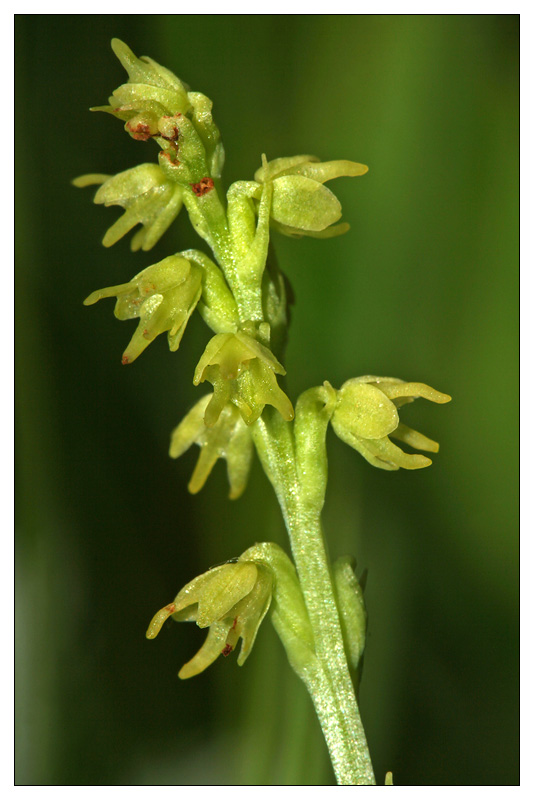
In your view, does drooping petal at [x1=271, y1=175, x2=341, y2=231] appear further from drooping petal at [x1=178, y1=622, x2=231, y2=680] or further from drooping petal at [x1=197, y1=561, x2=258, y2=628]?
drooping petal at [x1=178, y1=622, x2=231, y2=680]

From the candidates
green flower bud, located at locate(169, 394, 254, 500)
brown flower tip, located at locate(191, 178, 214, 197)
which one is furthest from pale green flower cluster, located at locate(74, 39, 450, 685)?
green flower bud, located at locate(169, 394, 254, 500)

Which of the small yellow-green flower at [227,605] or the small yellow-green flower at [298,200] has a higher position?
the small yellow-green flower at [298,200]

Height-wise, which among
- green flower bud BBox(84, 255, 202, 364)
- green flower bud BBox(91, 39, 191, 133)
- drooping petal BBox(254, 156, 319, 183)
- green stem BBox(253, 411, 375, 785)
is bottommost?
green stem BBox(253, 411, 375, 785)

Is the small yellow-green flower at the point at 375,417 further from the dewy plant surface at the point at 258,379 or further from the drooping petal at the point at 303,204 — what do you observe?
the drooping petal at the point at 303,204

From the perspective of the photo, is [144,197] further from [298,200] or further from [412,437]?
[412,437]

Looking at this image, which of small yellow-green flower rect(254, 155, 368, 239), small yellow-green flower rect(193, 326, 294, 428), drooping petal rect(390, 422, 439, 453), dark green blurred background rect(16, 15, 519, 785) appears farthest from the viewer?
dark green blurred background rect(16, 15, 519, 785)

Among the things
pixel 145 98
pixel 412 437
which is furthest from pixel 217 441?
pixel 145 98

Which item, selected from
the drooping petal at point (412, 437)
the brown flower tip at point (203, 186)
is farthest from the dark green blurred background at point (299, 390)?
the brown flower tip at point (203, 186)
